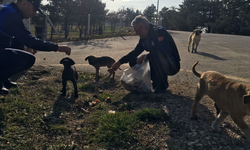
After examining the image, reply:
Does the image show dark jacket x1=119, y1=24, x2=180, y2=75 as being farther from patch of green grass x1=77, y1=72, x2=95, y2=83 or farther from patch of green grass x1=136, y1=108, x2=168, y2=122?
patch of green grass x1=77, y1=72, x2=95, y2=83

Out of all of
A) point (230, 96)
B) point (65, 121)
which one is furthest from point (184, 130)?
point (65, 121)

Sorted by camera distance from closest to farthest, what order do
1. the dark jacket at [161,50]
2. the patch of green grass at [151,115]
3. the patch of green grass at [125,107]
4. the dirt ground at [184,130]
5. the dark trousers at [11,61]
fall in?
the dirt ground at [184,130] < the patch of green grass at [151,115] < the dark trousers at [11,61] < the patch of green grass at [125,107] < the dark jacket at [161,50]

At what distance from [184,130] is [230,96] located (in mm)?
799

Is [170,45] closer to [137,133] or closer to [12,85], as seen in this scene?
[137,133]

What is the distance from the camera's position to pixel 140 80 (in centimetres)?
448

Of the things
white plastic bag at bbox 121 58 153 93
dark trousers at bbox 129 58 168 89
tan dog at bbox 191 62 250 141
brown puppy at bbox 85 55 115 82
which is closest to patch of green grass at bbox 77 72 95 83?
brown puppy at bbox 85 55 115 82

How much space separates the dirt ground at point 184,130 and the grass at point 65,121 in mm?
162

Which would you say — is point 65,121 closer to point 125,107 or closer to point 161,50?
point 125,107

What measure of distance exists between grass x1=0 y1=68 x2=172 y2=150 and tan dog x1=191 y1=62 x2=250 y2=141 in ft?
2.81

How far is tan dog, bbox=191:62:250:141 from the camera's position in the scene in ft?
8.36

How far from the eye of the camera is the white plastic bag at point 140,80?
4.46 metres

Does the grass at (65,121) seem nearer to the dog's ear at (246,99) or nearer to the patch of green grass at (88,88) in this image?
the patch of green grass at (88,88)

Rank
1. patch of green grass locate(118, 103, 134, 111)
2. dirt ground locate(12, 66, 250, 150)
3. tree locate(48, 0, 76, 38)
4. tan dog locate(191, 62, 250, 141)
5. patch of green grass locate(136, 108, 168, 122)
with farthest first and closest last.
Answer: tree locate(48, 0, 76, 38), patch of green grass locate(118, 103, 134, 111), patch of green grass locate(136, 108, 168, 122), dirt ground locate(12, 66, 250, 150), tan dog locate(191, 62, 250, 141)

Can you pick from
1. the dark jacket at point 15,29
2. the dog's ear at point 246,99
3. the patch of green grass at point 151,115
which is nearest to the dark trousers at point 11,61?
the dark jacket at point 15,29
